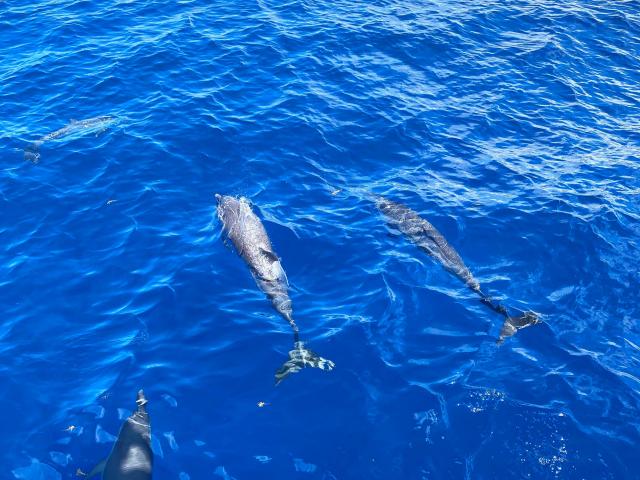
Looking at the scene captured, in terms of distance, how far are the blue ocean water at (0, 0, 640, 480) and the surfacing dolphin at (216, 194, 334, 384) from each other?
0.29 meters

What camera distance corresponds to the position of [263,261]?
52.5 feet

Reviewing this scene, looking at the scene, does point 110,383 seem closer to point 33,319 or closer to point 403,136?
point 33,319

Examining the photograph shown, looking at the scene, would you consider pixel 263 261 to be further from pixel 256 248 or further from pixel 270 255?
pixel 256 248

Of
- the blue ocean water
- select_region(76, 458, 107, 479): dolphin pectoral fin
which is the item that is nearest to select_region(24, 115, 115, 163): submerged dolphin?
the blue ocean water

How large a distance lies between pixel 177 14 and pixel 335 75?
393 inches

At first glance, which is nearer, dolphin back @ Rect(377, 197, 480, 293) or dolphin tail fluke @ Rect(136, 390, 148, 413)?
dolphin tail fluke @ Rect(136, 390, 148, 413)

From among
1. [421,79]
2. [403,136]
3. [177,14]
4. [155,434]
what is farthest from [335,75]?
[155,434]

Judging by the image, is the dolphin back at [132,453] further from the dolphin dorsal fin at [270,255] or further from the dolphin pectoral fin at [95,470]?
the dolphin dorsal fin at [270,255]

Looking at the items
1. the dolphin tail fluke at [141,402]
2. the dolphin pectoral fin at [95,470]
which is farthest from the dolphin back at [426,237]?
the dolphin pectoral fin at [95,470]

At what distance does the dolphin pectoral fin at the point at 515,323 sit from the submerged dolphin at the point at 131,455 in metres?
8.36

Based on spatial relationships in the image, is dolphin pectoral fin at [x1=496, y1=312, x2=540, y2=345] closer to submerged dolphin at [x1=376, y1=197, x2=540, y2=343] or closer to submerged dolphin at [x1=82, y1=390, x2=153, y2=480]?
submerged dolphin at [x1=376, y1=197, x2=540, y2=343]

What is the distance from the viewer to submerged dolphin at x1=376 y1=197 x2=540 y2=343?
1464 centimetres

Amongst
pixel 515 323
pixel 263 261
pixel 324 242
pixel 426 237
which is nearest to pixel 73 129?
pixel 263 261

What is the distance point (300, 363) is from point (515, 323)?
5.43 metres
